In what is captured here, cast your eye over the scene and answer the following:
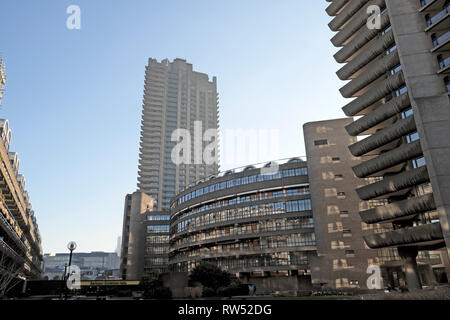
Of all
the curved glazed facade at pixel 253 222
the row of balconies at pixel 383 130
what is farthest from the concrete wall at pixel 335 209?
the row of balconies at pixel 383 130

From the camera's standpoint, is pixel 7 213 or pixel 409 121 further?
pixel 7 213

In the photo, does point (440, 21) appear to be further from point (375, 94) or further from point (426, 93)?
point (375, 94)

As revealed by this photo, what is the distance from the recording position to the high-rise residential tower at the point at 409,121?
39.2 metres

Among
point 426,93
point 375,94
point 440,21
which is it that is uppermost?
point 440,21

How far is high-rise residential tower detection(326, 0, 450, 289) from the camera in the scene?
3922cm

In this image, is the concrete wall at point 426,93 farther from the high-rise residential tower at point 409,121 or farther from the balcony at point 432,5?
the balcony at point 432,5

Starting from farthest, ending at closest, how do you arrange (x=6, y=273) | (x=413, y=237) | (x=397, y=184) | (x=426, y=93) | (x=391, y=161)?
(x=6, y=273), (x=391, y=161), (x=397, y=184), (x=413, y=237), (x=426, y=93)

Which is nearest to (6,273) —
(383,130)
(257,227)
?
(257,227)

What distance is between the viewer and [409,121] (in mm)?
43750

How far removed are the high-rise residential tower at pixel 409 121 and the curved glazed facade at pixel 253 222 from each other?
23121 mm

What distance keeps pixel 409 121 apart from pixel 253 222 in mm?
44720

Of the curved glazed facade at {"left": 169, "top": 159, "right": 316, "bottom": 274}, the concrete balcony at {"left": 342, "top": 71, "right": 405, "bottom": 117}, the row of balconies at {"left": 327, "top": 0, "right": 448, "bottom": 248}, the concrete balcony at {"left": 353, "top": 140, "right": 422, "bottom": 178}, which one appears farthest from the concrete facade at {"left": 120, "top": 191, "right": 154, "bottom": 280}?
the concrete balcony at {"left": 353, "top": 140, "right": 422, "bottom": 178}

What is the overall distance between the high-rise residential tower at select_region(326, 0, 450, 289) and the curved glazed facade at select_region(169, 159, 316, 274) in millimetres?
23121
